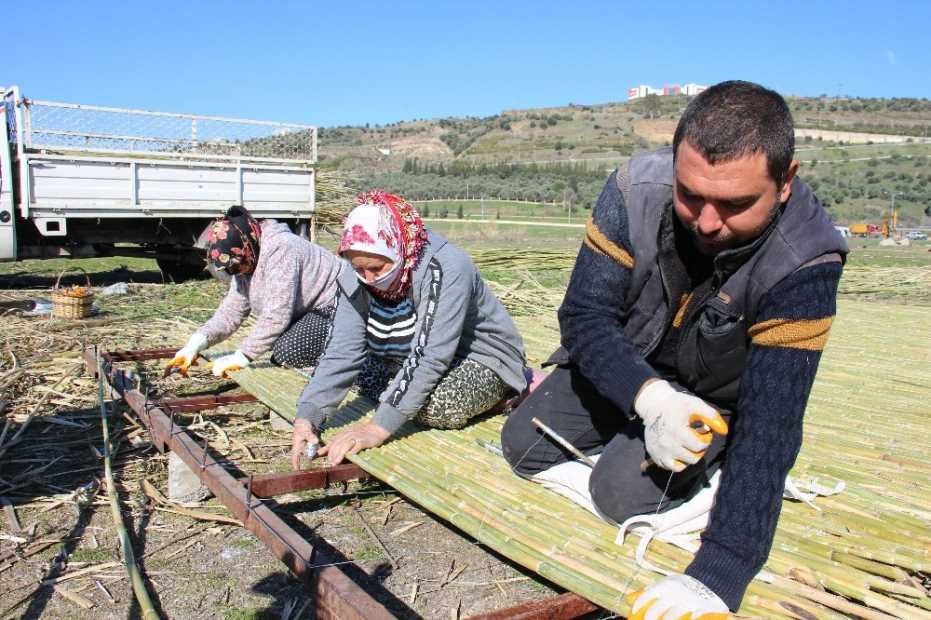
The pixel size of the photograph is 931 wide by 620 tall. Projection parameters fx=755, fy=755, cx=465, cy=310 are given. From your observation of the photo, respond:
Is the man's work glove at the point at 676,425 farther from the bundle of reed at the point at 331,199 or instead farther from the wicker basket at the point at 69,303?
the bundle of reed at the point at 331,199

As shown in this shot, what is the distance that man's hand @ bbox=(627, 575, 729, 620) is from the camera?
1.55 metres

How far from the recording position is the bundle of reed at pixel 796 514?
180 cm

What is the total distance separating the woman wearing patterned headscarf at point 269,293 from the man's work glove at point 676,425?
243 centimetres

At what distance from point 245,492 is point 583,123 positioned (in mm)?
75332

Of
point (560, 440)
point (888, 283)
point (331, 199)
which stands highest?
point (331, 199)

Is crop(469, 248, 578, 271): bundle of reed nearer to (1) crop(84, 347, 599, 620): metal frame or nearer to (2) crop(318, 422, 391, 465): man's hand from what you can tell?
(1) crop(84, 347, 599, 620): metal frame

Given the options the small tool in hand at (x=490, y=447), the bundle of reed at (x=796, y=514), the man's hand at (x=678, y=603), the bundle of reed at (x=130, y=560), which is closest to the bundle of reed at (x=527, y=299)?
the bundle of reed at (x=796, y=514)

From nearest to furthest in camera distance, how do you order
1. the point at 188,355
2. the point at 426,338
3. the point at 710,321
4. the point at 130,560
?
the point at 710,321, the point at 130,560, the point at 426,338, the point at 188,355

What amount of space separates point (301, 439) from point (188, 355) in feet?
4.74

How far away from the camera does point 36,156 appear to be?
28.6 ft

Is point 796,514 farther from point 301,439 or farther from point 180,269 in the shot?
point 180,269

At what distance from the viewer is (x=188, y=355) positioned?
3.97 metres

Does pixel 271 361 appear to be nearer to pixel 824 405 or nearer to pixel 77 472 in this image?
pixel 77 472

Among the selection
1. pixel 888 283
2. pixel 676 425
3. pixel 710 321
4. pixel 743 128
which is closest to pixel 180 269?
pixel 888 283
